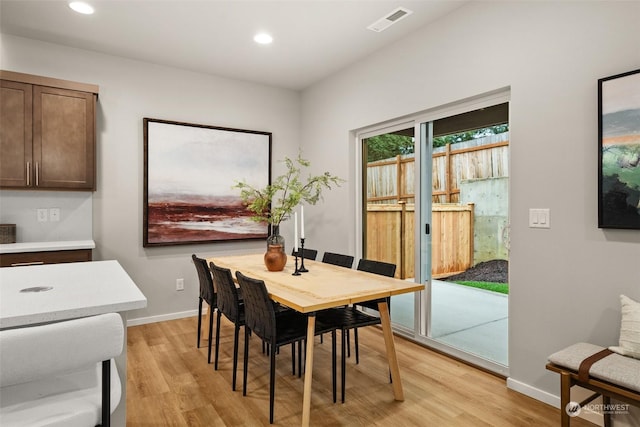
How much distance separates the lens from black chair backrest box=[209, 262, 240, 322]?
252 cm

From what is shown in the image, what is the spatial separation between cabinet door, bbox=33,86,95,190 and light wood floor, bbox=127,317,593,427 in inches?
64.5

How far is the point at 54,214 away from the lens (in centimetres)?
355

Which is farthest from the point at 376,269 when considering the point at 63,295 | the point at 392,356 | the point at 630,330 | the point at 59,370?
the point at 59,370

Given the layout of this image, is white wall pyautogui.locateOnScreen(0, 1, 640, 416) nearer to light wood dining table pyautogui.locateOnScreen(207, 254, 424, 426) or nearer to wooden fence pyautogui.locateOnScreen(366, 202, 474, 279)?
wooden fence pyautogui.locateOnScreen(366, 202, 474, 279)

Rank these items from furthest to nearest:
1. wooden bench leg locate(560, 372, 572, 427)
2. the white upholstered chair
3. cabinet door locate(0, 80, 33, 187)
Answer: cabinet door locate(0, 80, 33, 187) → wooden bench leg locate(560, 372, 572, 427) → the white upholstered chair

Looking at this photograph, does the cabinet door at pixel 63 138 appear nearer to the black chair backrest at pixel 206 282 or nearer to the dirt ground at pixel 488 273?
the black chair backrest at pixel 206 282

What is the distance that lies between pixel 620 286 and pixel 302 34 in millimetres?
3019

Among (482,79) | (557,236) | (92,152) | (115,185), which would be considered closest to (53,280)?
(92,152)

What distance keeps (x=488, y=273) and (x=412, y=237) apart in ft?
2.50

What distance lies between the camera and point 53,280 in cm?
169

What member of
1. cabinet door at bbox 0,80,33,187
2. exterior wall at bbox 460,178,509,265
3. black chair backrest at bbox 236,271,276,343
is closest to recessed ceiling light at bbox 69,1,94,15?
cabinet door at bbox 0,80,33,187

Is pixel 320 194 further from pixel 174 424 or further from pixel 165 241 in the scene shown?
pixel 174 424

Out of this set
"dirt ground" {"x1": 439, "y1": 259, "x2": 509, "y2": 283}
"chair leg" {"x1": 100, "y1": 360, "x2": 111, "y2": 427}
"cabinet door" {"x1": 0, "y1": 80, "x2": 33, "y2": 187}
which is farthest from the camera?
"cabinet door" {"x1": 0, "y1": 80, "x2": 33, "y2": 187}

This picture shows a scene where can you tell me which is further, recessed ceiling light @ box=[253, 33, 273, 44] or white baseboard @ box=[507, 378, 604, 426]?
recessed ceiling light @ box=[253, 33, 273, 44]
